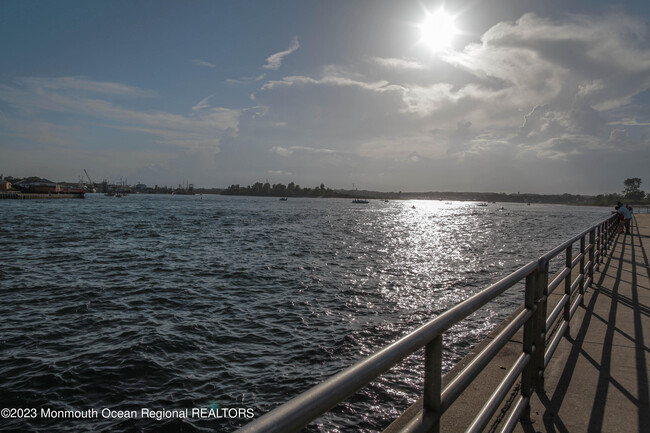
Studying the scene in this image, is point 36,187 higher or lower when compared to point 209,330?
higher

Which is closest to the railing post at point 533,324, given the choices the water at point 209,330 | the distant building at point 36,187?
the water at point 209,330

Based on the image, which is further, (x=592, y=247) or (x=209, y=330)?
(x=209, y=330)

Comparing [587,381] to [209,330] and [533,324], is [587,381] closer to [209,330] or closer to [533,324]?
[533,324]

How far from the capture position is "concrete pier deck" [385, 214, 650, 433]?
352 cm

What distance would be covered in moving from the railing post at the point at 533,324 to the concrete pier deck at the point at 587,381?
0.31 meters

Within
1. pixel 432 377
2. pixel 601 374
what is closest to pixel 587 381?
pixel 601 374

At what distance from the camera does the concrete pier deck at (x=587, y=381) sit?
3518mm

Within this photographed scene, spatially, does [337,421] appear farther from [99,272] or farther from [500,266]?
[500,266]

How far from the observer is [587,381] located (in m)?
4.36

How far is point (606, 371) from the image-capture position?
15.1 ft

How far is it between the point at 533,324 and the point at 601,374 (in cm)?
183

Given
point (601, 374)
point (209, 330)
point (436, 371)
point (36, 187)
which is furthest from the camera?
point (36, 187)

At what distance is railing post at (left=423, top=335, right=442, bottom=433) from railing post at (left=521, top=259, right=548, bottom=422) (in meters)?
2.01

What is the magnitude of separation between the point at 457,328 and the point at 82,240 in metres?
32.3
